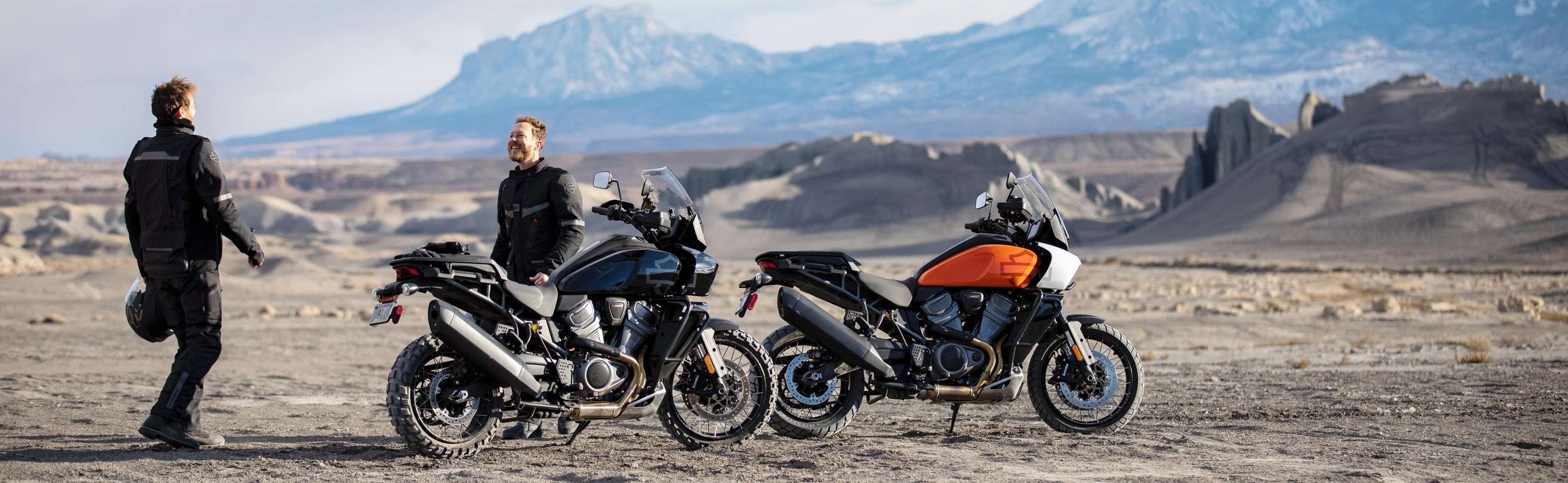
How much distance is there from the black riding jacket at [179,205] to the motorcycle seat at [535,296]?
4.35 ft

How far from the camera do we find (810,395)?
7.28 metres

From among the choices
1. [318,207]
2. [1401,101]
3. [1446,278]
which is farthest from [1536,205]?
[318,207]

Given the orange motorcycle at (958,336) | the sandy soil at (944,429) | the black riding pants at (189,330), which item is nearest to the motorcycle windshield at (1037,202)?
the orange motorcycle at (958,336)

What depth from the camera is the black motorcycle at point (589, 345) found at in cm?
627

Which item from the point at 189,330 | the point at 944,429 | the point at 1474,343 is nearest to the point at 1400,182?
the point at 1474,343

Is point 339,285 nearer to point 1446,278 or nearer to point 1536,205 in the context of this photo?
point 1446,278

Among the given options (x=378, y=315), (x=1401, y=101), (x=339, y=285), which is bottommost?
(x=339, y=285)

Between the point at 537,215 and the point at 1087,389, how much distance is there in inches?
128

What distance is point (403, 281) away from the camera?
20.4 ft

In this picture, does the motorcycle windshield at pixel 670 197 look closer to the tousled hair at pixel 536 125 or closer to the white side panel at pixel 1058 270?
the tousled hair at pixel 536 125

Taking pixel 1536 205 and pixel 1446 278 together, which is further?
pixel 1536 205

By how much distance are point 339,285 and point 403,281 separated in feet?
93.8

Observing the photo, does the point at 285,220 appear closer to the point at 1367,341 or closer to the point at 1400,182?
the point at 1400,182

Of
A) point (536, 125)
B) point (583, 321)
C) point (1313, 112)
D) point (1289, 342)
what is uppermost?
point (1313, 112)
